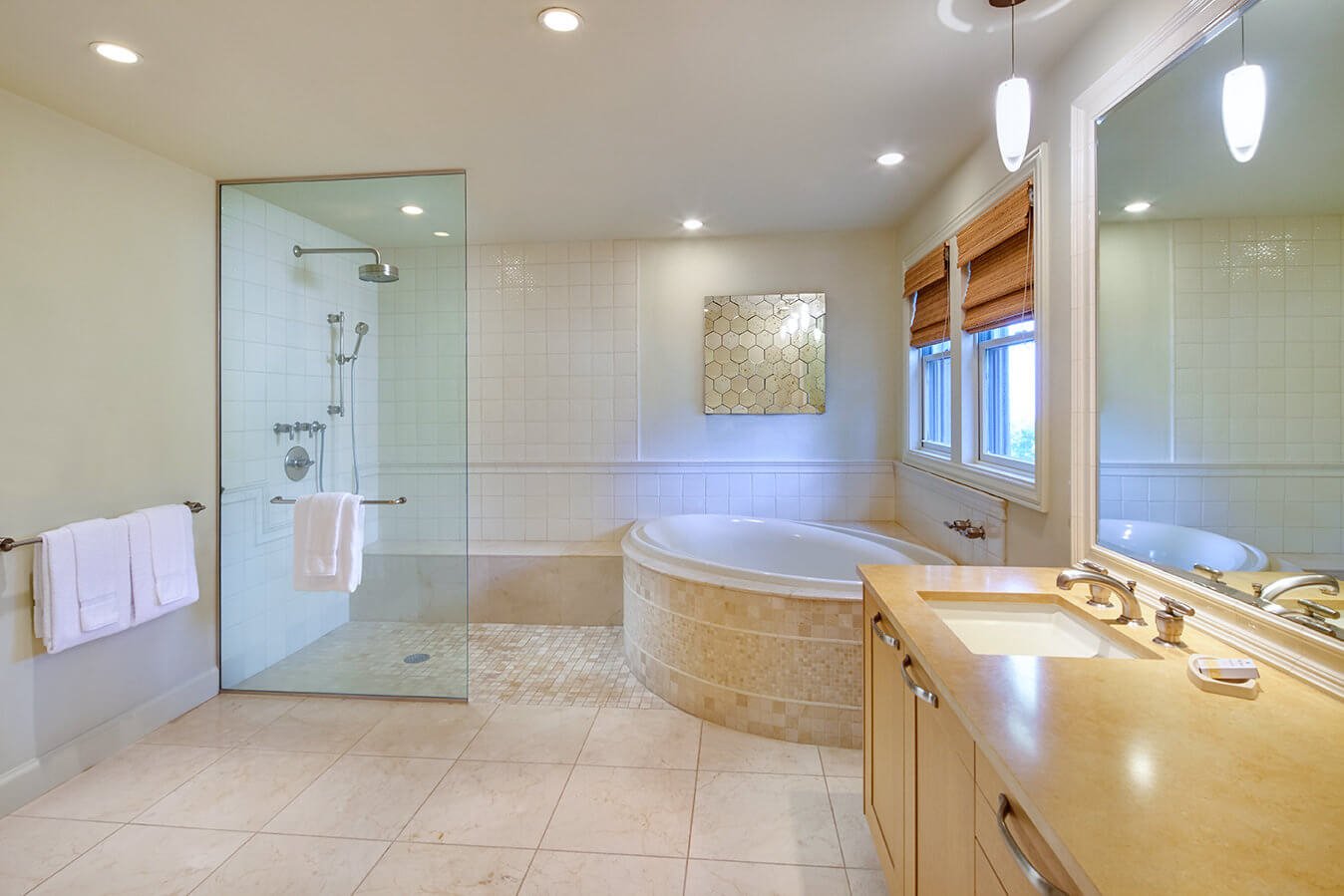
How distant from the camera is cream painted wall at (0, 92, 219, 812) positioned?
2.05 meters

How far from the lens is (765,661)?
2496 millimetres

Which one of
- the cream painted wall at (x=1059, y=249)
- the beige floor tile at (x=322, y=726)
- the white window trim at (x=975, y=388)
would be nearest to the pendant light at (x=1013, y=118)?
the cream painted wall at (x=1059, y=249)

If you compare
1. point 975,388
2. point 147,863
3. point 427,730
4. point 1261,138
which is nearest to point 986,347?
point 975,388

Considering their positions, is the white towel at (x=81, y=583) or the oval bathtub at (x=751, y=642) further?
the oval bathtub at (x=751, y=642)

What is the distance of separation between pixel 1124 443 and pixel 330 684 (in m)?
3.21

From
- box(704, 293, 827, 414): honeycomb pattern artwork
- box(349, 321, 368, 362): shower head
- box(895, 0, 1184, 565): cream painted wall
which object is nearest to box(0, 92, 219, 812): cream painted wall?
box(349, 321, 368, 362): shower head

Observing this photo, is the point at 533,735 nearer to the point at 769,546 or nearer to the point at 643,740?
the point at 643,740

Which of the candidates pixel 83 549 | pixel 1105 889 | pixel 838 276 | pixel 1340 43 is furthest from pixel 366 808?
pixel 838 276

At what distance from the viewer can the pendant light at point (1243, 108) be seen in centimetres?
112

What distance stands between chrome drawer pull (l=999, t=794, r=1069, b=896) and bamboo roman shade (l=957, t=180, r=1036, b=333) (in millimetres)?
1786

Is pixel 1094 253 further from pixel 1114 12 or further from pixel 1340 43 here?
pixel 1340 43

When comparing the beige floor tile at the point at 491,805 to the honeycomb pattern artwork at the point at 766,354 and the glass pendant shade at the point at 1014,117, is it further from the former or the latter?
the honeycomb pattern artwork at the point at 766,354

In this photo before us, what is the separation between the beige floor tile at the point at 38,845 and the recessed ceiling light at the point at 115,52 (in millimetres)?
2358

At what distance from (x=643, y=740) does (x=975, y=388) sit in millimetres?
2130
